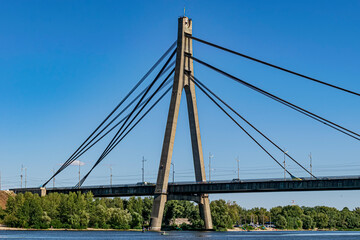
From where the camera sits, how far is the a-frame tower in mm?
107750

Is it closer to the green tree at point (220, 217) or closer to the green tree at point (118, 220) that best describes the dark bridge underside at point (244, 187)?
the green tree at point (118, 220)

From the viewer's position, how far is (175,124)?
10812cm

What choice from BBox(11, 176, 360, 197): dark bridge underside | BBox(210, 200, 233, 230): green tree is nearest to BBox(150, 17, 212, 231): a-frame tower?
BBox(11, 176, 360, 197): dark bridge underside

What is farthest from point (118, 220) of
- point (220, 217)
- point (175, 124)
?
point (175, 124)

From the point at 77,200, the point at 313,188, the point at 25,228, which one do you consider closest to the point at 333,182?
the point at 313,188

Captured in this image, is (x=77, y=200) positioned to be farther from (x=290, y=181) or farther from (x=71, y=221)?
(x=290, y=181)

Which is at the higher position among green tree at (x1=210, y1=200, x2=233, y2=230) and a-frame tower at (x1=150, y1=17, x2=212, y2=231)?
a-frame tower at (x1=150, y1=17, x2=212, y2=231)

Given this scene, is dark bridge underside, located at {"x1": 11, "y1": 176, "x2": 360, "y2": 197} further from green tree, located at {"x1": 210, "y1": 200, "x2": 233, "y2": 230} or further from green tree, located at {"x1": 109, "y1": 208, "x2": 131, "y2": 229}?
green tree, located at {"x1": 210, "y1": 200, "x2": 233, "y2": 230}

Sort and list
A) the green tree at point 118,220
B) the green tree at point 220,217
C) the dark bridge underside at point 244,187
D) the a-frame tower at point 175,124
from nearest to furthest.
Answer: the a-frame tower at point 175,124, the dark bridge underside at point 244,187, the green tree at point 118,220, the green tree at point 220,217

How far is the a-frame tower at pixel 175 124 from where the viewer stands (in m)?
108

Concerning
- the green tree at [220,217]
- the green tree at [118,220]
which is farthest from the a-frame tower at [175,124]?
the green tree at [220,217]

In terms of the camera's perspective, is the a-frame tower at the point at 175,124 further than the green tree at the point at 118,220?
No

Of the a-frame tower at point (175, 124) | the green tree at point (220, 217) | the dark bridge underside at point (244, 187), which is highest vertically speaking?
the a-frame tower at point (175, 124)

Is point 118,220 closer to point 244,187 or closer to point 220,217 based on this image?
point 220,217
